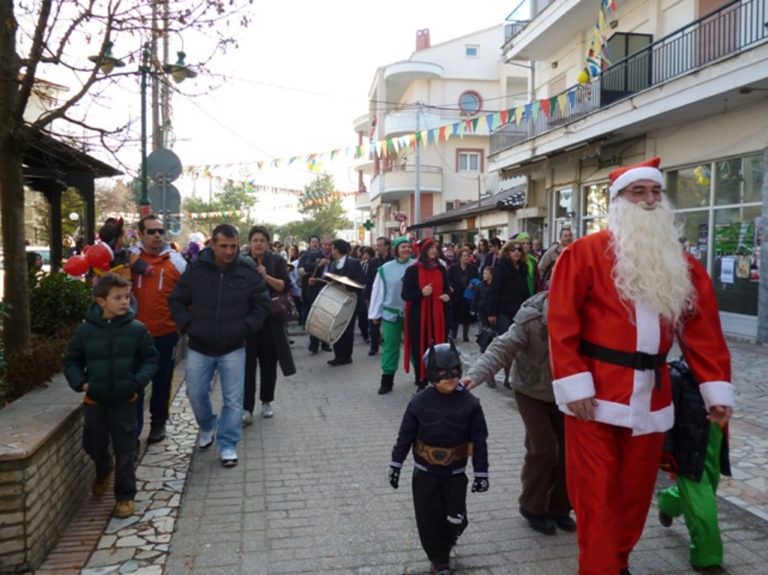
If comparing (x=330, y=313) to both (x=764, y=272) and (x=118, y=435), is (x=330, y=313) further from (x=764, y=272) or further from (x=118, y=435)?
(x=764, y=272)

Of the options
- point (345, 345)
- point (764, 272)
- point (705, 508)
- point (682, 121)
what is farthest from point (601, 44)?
point (705, 508)

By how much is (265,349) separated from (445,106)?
116 feet

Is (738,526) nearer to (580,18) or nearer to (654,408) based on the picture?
(654,408)

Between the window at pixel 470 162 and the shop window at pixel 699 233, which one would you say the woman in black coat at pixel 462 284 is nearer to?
the shop window at pixel 699 233

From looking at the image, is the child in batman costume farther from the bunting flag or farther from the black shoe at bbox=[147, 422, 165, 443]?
the bunting flag

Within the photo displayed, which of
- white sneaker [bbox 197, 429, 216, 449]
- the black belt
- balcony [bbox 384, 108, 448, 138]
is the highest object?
balcony [bbox 384, 108, 448, 138]

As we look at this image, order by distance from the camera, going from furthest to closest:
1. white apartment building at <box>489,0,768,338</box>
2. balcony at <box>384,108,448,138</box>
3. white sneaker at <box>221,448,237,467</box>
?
balcony at <box>384,108,448,138</box> → white apartment building at <box>489,0,768,338</box> → white sneaker at <box>221,448,237,467</box>

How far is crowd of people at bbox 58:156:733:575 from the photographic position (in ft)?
9.91

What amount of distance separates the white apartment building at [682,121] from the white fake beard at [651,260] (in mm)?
8492

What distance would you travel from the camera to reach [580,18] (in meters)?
17.5

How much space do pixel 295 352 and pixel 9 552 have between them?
811 cm

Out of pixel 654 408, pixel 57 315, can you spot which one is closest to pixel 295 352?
pixel 57 315

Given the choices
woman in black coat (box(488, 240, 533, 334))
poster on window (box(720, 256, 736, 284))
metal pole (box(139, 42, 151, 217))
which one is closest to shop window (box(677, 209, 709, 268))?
poster on window (box(720, 256, 736, 284))

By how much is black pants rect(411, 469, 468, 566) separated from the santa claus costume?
571mm
